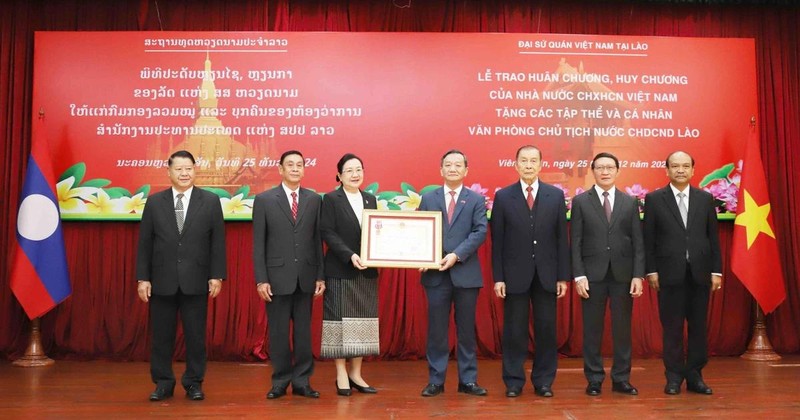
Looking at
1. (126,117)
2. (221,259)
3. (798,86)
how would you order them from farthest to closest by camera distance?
(798,86)
(126,117)
(221,259)

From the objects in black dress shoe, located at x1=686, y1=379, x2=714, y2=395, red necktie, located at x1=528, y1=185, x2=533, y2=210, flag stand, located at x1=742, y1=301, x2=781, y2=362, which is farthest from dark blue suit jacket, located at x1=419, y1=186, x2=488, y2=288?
flag stand, located at x1=742, y1=301, x2=781, y2=362

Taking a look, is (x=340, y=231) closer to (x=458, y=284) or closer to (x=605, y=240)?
(x=458, y=284)

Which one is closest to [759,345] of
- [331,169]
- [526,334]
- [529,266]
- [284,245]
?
[526,334]

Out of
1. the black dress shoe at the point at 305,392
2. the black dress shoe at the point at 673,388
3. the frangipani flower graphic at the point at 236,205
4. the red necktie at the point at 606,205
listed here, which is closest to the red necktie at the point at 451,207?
the red necktie at the point at 606,205

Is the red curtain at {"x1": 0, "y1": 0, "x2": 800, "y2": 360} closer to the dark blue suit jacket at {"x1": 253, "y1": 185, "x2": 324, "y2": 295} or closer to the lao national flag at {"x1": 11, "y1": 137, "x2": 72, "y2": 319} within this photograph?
the lao national flag at {"x1": 11, "y1": 137, "x2": 72, "y2": 319}

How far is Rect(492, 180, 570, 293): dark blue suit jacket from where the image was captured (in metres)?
3.72

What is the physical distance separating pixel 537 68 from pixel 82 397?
157 inches

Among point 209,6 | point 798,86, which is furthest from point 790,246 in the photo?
point 209,6

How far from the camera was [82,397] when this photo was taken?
387cm

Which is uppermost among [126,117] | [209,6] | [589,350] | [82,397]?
[209,6]

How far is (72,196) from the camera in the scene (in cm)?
524

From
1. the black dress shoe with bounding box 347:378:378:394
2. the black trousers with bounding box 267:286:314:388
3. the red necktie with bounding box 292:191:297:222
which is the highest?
the red necktie with bounding box 292:191:297:222

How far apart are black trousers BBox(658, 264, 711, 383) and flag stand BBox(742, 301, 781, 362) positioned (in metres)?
1.72

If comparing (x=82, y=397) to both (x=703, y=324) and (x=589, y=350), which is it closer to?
(x=589, y=350)
